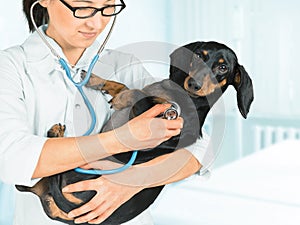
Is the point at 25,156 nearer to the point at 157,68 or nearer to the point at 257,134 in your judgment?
the point at 157,68

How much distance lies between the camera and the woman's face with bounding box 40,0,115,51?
26.8 inches

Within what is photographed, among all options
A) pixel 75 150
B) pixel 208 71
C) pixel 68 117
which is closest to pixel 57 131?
pixel 68 117

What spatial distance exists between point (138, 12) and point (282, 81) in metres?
0.94

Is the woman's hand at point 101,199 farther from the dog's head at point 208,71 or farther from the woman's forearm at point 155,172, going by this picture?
the dog's head at point 208,71

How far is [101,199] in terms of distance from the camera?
0.72m

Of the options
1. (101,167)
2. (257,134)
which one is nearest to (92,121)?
(101,167)

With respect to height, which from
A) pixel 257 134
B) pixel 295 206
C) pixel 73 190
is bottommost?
pixel 257 134

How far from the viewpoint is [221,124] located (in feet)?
2.32

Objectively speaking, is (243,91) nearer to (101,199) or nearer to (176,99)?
(176,99)

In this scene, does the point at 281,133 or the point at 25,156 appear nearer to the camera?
the point at 25,156

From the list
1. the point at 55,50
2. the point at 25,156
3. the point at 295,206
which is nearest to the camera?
the point at 25,156

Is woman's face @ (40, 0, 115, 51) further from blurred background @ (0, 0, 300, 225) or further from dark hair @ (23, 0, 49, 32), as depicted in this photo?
blurred background @ (0, 0, 300, 225)

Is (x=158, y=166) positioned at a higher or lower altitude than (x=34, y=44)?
lower

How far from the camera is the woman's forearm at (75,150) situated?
635mm
